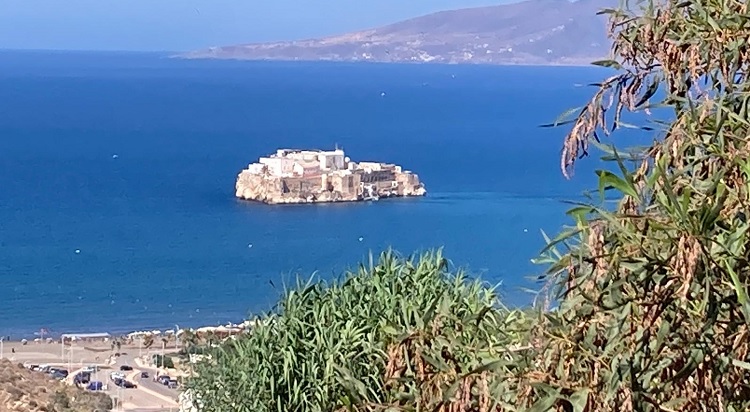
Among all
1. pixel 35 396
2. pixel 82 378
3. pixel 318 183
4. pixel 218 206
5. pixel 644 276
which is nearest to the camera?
pixel 644 276

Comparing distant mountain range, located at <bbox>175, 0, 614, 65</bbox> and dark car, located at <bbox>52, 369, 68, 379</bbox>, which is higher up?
distant mountain range, located at <bbox>175, 0, 614, 65</bbox>

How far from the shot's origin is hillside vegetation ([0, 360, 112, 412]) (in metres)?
8.23

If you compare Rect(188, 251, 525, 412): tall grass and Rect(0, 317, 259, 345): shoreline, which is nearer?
Rect(188, 251, 525, 412): tall grass

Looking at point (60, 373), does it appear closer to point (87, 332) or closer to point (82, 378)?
point (82, 378)

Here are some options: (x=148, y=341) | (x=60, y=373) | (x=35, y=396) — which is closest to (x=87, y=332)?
(x=148, y=341)

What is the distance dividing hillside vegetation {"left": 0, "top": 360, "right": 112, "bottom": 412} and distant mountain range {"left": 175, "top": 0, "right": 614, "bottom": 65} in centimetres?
3514

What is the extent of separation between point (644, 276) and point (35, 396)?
881cm

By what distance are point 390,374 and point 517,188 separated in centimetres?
3159

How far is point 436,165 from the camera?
39.1m

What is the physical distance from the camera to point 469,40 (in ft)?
295

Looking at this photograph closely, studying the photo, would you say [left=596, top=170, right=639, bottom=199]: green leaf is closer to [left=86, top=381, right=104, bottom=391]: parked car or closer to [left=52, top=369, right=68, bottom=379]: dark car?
[left=86, top=381, right=104, bottom=391]: parked car

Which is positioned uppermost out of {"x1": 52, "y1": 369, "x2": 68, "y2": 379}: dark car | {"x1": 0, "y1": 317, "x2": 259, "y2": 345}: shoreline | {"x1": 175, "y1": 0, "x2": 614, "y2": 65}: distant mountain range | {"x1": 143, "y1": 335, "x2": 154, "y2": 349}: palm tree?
{"x1": 175, "y1": 0, "x2": 614, "y2": 65}: distant mountain range

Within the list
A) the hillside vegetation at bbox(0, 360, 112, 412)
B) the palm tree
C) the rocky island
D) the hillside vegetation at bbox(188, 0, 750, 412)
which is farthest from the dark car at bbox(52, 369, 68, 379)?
the rocky island

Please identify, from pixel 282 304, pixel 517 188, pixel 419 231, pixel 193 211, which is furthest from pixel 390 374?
pixel 517 188
